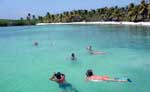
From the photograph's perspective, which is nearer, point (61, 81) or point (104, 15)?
point (61, 81)

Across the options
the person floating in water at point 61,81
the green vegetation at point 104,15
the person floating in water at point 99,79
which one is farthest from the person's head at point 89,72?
the green vegetation at point 104,15

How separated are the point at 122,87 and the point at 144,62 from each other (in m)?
8.79

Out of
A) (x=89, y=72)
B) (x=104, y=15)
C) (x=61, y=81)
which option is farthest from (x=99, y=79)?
(x=104, y=15)

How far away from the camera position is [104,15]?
13538cm

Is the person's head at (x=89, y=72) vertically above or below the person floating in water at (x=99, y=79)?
above

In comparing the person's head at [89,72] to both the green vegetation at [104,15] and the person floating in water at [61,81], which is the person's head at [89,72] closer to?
the person floating in water at [61,81]

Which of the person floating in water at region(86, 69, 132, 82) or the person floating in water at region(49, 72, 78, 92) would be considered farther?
the person floating in water at region(86, 69, 132, 82)

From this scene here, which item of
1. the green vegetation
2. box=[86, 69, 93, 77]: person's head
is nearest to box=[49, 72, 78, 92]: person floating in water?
box=[86, 69, 93, 77]: person's head

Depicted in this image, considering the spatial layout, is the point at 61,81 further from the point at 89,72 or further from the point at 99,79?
the point at 99,79

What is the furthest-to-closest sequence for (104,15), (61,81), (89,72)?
1. (104,15)
2. (89,72)
3. (61,81)

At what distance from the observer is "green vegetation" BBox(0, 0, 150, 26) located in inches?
3641

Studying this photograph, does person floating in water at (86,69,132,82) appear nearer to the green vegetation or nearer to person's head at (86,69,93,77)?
person's head at (86,69,93,77)

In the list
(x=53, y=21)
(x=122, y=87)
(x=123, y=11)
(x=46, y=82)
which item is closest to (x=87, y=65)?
→ (x=46, y=82)

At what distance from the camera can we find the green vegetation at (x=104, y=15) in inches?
3641
